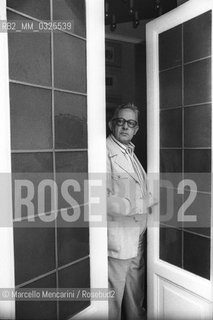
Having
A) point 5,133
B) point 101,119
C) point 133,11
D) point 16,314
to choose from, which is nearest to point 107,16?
point 133,11

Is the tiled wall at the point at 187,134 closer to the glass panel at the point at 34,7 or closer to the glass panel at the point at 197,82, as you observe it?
the glass panel at the point at 197,82

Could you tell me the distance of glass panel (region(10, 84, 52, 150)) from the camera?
3.24 feet

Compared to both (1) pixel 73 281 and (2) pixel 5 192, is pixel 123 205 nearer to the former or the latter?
(1) pixel 73 281

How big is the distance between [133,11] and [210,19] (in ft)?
1.58

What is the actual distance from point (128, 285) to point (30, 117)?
155cm

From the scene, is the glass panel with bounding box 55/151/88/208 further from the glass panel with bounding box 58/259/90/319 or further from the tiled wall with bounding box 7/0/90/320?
the glass panel with bounding box 58/259/90/319

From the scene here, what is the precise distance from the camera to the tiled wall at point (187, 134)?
63.8 inches

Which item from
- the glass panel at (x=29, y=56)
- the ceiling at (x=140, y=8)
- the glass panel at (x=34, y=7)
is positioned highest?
the ceiling at (x=140, y=8)

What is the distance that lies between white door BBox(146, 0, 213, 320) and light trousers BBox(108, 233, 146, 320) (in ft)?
0.42

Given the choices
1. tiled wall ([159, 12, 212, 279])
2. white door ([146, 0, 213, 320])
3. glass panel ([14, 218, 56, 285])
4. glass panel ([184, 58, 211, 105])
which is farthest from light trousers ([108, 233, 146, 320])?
glass panel ([184, 58, 211, 105])

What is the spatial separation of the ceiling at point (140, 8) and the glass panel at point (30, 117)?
1.01 m

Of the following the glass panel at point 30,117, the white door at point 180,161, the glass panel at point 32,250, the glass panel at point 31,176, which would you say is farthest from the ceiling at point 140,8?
the glass panel at point 32,250

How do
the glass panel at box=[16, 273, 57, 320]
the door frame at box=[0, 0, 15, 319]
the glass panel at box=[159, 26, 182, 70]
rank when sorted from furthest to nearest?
the glass panel at box=[159, 26, 182, 70] → the glass panel at box=[16, 273, 57, 320] → the door frame at box=[0, 0, 15, 319]

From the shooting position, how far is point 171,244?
188 cm
